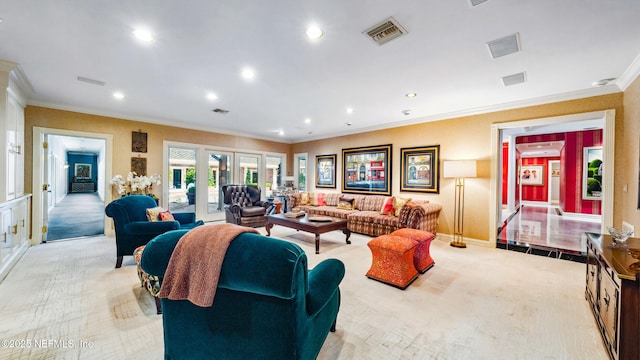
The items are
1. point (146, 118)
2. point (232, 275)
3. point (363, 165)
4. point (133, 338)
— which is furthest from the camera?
point (363, 165)

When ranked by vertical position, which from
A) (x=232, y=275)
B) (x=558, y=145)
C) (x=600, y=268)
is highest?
(x=558, y=145)

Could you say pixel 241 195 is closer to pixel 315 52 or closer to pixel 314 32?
pixel 315 52

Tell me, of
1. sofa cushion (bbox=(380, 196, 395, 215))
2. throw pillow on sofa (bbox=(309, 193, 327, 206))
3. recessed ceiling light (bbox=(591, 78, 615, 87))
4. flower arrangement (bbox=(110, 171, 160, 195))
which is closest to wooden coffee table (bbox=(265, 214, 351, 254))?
sofa cushion (bbox=(380, 196, 395, 215))

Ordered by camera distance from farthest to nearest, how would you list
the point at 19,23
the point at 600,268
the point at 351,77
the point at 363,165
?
the point at 363,165 < the point at 351,77 < the point at 19,23 < the point at 600,268

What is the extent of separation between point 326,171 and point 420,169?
286 centimetres

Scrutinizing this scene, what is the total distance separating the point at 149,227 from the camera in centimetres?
304

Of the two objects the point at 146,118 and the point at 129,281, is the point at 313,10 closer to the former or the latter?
the point at 129,281

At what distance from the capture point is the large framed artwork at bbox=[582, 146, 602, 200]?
23.0 ft

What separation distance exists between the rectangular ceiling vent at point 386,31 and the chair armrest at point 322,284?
6.56ft

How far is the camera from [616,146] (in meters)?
3.36

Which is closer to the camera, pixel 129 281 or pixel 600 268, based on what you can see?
pixel 600 268

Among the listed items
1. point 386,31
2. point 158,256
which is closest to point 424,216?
point 386,31

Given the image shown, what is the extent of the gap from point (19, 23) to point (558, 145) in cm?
1290

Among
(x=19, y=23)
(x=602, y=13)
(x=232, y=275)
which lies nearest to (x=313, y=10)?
(x=232, y=275)
